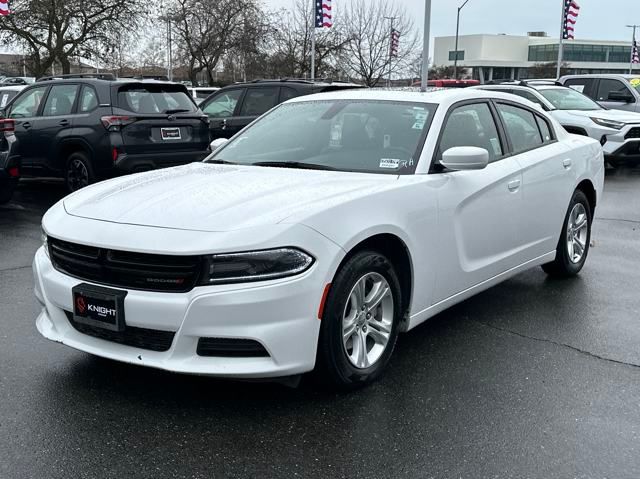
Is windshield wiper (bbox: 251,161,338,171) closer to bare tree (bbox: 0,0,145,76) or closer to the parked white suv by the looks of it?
the parked white suv

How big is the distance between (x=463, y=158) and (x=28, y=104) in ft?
28.0

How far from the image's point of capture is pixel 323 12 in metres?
29.5

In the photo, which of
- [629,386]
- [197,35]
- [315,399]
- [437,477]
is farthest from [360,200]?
[197,35]

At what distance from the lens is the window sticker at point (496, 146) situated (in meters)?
5.05

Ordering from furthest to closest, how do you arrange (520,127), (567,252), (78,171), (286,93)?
(286,93) < (78,171) < (567,252) < (520,127)

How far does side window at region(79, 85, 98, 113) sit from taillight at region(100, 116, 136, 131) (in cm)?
39

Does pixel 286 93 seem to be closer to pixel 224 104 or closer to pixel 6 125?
pixel 224 104

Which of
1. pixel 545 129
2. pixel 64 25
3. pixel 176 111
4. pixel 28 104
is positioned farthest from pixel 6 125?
pixel 64 25

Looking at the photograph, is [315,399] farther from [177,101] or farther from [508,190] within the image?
[177,101]

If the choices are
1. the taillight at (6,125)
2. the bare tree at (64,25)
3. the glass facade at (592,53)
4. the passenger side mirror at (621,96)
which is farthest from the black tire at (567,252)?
the glass facade at (592,53)

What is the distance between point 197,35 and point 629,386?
136ft

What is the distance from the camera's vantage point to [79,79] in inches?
402

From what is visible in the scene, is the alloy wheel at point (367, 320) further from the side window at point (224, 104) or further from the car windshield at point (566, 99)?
the car windshield at point (566, 99)

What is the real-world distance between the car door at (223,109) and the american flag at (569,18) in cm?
2382
